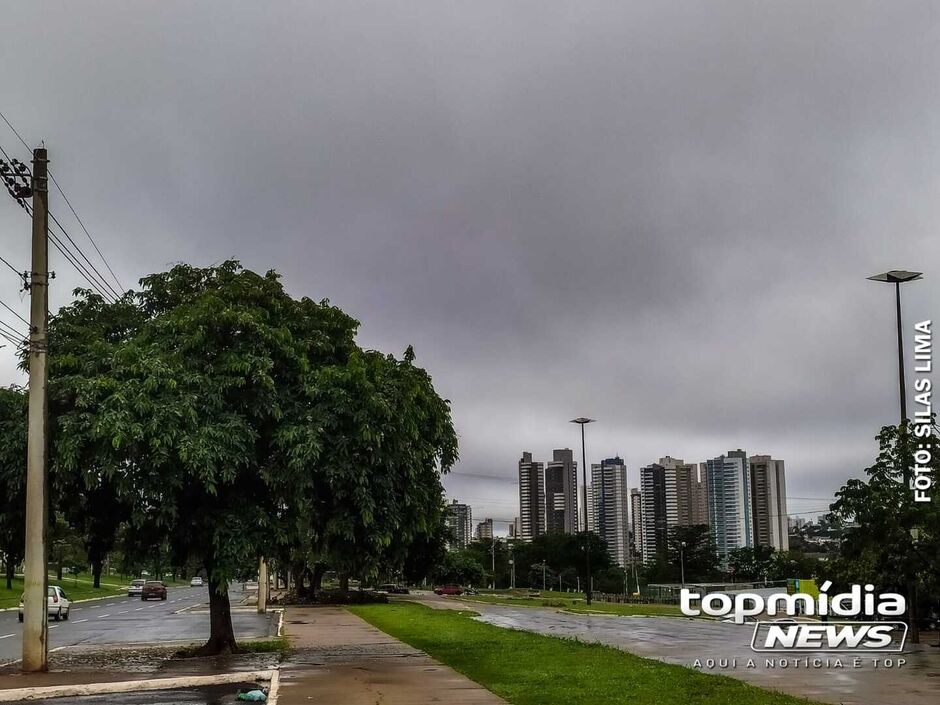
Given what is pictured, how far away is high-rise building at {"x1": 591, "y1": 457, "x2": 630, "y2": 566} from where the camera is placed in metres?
186

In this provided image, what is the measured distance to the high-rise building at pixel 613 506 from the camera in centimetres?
18612

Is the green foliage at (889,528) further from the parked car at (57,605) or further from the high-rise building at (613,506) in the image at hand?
the high-rise building at (613,506)

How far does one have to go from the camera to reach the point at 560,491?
614 ft

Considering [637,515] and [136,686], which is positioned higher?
[136,686]

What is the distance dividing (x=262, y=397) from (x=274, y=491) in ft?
6.11

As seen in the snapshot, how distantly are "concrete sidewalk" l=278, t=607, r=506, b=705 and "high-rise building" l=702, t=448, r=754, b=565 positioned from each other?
141m

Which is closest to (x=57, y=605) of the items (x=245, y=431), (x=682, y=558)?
(x=245, y=431)

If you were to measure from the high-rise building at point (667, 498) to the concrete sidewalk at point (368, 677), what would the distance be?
146 m

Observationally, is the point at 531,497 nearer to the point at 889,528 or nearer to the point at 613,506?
the point at 613,506

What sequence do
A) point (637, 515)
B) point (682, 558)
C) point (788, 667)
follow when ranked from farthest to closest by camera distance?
1. point (637, 515)
2. point (682, 558)
3. point (788, 667)

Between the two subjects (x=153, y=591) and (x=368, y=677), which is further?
(x=153, y=591)

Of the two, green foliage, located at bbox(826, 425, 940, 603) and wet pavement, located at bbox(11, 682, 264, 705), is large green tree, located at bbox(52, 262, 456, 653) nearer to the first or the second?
wet pavement, located at bbox(11, 682, 264, 705)

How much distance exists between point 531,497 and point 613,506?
16119mm

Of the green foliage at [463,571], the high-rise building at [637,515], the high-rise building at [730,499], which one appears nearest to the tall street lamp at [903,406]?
the green foliage at [463,571]
